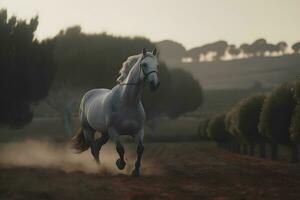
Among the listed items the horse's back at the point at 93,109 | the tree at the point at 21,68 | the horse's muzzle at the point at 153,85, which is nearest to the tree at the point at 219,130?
the tree at the point at 21,68

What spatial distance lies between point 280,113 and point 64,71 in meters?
40.6

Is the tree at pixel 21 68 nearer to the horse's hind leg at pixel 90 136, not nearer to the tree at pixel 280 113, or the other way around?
the tree at pixel 280 113

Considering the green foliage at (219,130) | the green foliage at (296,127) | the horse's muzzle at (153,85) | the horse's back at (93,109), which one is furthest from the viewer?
the green foliage at (219,130)

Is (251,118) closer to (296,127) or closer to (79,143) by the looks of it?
(296,127)

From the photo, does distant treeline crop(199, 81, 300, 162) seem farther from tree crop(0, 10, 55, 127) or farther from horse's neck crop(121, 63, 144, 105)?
tree crop(0, 10, 55, 127)

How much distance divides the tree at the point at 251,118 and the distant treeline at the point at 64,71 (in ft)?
63.0

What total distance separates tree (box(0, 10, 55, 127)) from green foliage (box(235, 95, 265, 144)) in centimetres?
1908

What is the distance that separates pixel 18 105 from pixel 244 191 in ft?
120

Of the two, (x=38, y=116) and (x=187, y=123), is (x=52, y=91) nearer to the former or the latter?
(x=38, y=116)

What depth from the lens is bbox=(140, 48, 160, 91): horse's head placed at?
13.9 metres

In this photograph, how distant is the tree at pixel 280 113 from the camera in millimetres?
29672

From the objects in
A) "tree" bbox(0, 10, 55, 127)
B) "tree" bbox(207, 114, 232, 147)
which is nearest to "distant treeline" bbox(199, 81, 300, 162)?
"tree" bbox(207, 114, 232, 147)

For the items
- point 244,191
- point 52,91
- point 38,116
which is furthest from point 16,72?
point 38,116

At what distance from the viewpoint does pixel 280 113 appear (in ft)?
98.9
